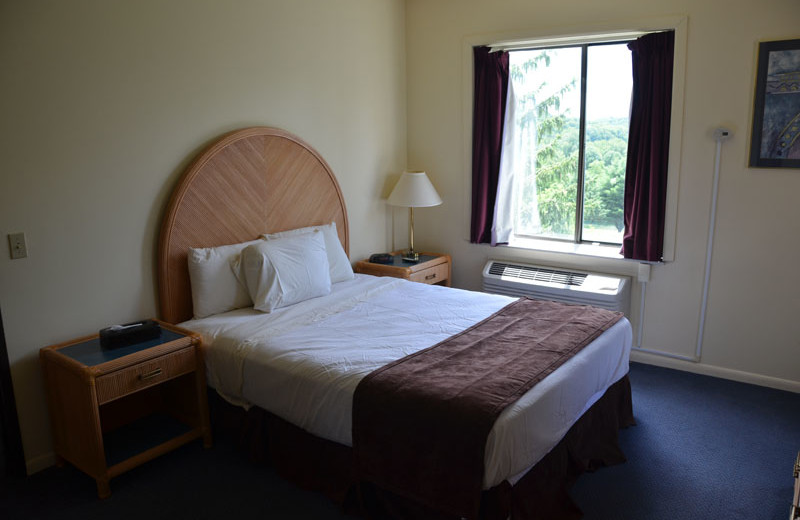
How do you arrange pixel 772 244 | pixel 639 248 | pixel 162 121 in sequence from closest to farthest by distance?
1. pixel 162 121
2. pixel 772 244
3. pixel 639 248

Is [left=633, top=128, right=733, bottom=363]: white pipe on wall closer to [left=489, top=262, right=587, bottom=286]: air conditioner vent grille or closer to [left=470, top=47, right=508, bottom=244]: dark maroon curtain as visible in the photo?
[left=489, top=262, right=587, bottom=286]: air conditioner vent grille

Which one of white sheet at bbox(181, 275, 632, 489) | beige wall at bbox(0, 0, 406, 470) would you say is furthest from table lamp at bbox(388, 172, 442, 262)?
white sheet at bbox(181, 275, 632, 489)

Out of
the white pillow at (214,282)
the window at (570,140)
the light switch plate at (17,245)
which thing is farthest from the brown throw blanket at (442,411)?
the window at (570,140)

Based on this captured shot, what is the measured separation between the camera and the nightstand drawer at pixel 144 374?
253 cm

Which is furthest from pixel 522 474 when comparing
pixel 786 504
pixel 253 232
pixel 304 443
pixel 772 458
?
pixel 253 232

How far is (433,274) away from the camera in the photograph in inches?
178

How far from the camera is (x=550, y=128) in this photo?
434 centimetres

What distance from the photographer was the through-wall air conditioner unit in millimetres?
3975

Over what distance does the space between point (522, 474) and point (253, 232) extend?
→ 215cm

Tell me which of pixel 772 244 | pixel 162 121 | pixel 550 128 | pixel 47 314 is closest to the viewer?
pixel 47 314

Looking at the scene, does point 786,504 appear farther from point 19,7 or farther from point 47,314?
point 19,7

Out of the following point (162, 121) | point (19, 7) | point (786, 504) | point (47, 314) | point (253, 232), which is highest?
point (19, 7)

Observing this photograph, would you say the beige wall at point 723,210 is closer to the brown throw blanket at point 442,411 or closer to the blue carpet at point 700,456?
the blue carpet at point 700,456

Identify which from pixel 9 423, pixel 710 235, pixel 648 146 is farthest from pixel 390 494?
pixel 648 146
